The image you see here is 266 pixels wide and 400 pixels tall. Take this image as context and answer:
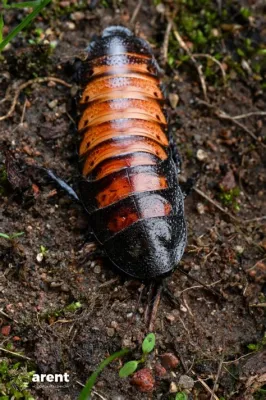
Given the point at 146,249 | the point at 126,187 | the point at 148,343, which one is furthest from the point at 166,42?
the point at 148,343

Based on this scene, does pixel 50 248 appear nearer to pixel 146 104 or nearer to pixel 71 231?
pixel 71 231

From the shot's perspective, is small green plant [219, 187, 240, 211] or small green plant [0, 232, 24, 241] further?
small green plant [219, 187, 240, 211]

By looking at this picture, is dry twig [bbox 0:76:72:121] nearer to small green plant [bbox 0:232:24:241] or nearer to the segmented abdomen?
the segmented abdomen

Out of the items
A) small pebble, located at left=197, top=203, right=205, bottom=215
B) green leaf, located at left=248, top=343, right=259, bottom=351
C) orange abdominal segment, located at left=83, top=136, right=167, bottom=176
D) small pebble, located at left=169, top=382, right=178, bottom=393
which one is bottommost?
small pebble, located at left=169, top=382, right=178, bottom=393

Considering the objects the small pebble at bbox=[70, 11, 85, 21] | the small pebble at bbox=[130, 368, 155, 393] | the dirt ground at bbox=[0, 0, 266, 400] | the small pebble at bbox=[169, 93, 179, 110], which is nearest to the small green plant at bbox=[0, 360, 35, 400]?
the dirt ground at bbox=[0, 0, 266, 400]

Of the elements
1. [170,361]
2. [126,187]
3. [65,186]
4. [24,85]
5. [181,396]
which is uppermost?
[24,85]

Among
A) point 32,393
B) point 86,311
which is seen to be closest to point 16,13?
point 86,311

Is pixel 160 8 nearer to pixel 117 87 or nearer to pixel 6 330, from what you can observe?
pixel 117 87

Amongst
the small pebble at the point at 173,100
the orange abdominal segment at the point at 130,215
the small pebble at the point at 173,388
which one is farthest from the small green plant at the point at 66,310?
the small pebble at the point at 173,100
